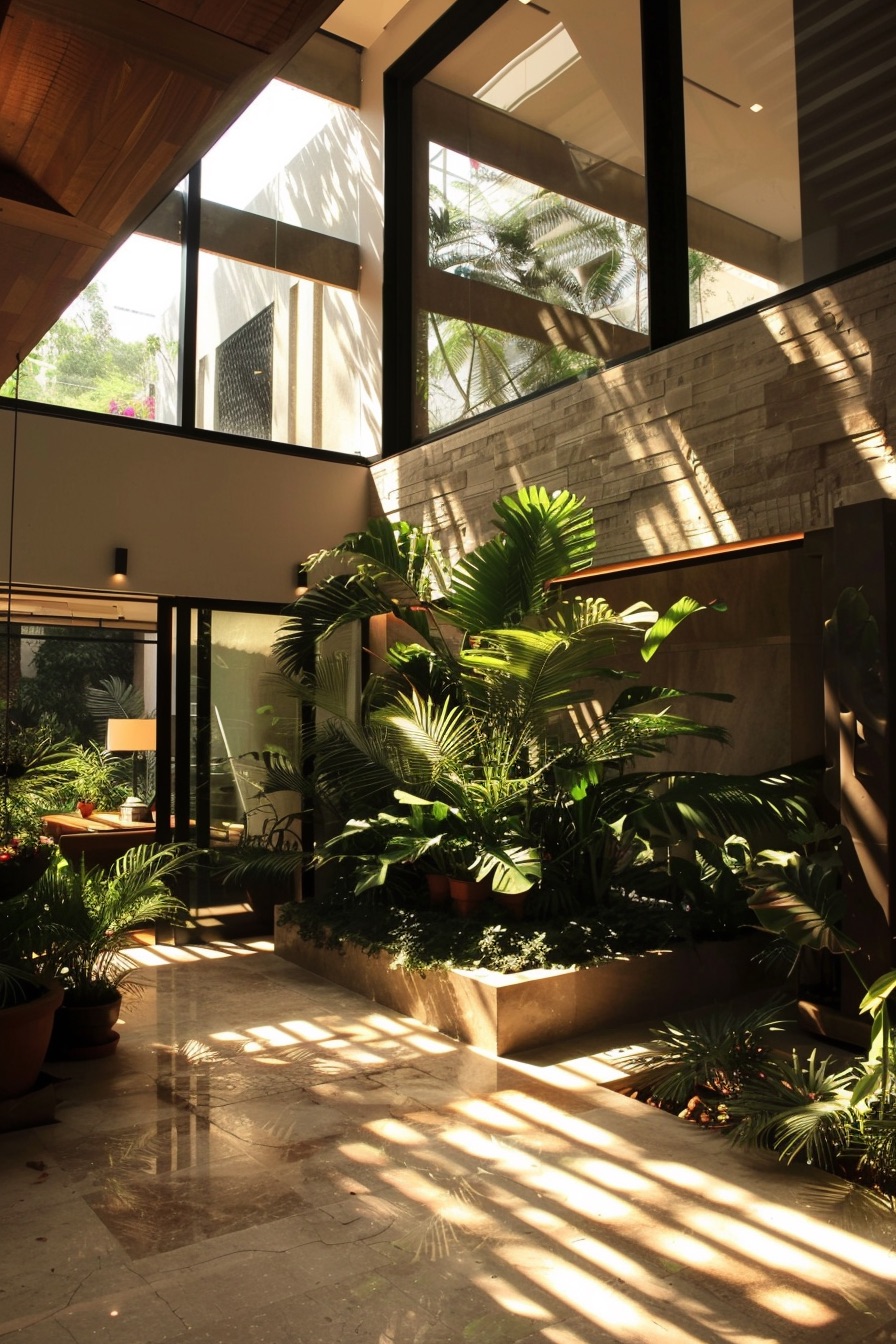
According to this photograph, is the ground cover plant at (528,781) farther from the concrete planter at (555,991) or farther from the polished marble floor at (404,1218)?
the polished marble floor at (404,1218)

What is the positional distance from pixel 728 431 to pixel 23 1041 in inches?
158

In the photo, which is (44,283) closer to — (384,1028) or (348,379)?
(384,1028)

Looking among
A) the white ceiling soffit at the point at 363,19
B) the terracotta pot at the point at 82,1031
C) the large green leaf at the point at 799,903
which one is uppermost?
the white ceiling soffit at the point at 363,19

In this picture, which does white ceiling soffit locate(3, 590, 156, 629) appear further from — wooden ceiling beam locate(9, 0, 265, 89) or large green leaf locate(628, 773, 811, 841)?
wooden ceiling beam locate(9, 0, 265, 89)

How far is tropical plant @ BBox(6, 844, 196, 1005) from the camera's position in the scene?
4.46 metres

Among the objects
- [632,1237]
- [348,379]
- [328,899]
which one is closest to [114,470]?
[348,379]

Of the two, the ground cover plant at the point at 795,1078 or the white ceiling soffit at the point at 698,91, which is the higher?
Result: the white ceiling soffit at the point at 698,91

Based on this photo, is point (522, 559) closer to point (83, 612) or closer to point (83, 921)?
point (83, 921)

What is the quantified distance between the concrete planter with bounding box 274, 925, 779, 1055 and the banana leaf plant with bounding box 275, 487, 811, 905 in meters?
0.46

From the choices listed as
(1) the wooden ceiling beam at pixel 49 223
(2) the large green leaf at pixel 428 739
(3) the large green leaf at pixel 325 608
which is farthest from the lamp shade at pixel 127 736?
(1) the wooden ceiling beam at pixel 49 223

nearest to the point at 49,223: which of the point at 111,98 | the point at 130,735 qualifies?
the point at 111,98

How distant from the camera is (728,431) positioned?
5180 millimetres

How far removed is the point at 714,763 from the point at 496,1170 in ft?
14.1

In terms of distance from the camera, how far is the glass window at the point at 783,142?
16.0 feet
